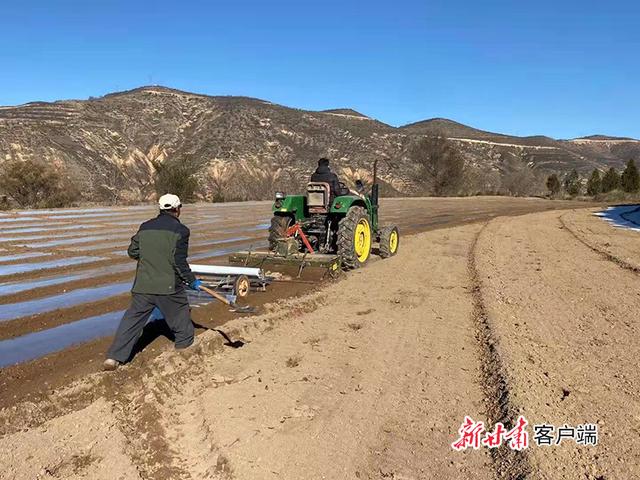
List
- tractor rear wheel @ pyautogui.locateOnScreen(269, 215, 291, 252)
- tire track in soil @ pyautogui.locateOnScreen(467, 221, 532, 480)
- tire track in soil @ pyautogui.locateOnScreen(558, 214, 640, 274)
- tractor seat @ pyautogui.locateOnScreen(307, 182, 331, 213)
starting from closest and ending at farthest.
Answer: tire track in soil @ pyautogui.locateOnScreen(467, 221, 532, 480), tractor rear wheel @ pyautogui.locateOnScreen(269, 215, 291, 252), tractor seat @ pyautogui.locateOnScreen(307, 182, 331, 213), tire track in soil @ pyautogui.locateOnScreen(558, 214, 640, 274)

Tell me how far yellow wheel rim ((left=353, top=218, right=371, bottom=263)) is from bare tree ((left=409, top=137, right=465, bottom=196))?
135 feet

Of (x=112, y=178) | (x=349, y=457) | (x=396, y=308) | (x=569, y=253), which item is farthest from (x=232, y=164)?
(x=349, y=457)

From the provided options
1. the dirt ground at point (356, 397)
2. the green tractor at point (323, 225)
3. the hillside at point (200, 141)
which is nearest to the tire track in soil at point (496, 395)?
the dirt ground at point (356, 397)

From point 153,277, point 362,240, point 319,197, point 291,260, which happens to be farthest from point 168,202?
point 362,240

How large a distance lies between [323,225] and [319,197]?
61 cm

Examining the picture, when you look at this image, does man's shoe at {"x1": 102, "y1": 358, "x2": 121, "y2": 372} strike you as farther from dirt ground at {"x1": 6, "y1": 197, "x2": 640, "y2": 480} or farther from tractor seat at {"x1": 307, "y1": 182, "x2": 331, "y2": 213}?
tractor seat at {"x1": 307, "y1": 182, "x2": 331, "y2": 213}

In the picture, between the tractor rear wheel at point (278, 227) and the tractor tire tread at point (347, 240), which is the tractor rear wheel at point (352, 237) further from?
the tractor rear wheel at point (278, 227)

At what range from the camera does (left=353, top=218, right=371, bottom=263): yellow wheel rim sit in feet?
31.6

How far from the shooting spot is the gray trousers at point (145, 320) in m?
4.72

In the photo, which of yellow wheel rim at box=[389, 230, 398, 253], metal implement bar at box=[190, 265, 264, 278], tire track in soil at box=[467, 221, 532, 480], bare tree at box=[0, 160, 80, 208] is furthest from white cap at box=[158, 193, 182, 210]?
bare tree at box=[0, 160, 80, 208]

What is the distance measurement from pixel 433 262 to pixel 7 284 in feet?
→ 25.2

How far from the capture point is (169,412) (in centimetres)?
395

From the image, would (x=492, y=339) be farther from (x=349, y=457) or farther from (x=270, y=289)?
(x=270, y=289)

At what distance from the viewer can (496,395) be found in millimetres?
4168
